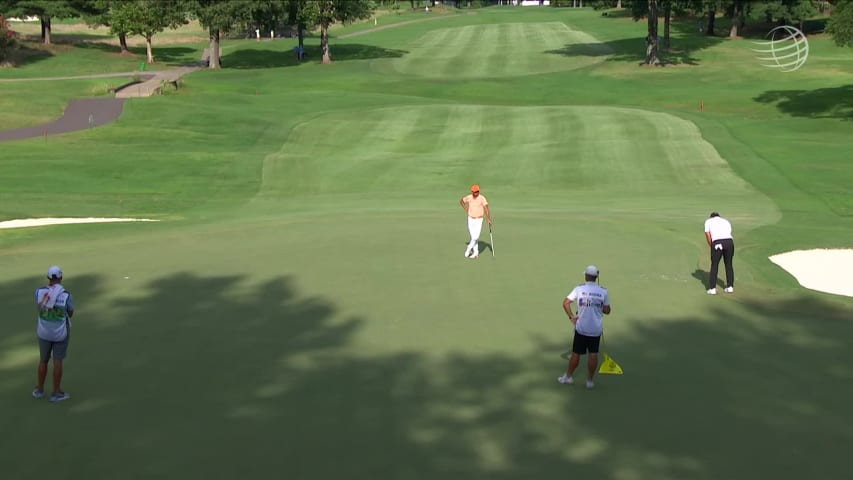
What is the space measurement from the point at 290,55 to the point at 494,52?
23.4 metres

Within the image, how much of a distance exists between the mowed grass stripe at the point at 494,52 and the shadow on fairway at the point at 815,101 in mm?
24135

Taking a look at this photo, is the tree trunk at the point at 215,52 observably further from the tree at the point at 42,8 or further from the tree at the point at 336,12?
the tree at the point at 42,8

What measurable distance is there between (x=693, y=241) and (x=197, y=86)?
54998mm

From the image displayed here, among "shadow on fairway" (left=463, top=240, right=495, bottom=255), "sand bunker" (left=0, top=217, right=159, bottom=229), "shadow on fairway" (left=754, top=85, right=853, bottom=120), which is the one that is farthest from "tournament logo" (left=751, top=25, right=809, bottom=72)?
"sand bunker" (left=0, top=217, right=159, bottom=229)

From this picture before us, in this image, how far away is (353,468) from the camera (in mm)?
10719

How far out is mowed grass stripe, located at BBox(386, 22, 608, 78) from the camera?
270ft

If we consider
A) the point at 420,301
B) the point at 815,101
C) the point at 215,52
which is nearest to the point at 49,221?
the point at 420,301

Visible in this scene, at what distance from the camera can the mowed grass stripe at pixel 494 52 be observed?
82250 millimetres

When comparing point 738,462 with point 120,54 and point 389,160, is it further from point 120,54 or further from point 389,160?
point 120,54

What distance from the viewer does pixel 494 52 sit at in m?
97.4

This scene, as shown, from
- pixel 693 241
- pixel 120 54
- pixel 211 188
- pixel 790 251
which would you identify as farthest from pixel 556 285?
pixel 120 54

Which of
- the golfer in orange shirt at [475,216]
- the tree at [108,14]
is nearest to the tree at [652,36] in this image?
the tree at [108,14]

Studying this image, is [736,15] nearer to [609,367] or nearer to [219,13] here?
[219,13]

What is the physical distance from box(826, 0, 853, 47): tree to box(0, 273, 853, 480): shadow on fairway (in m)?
33.8
